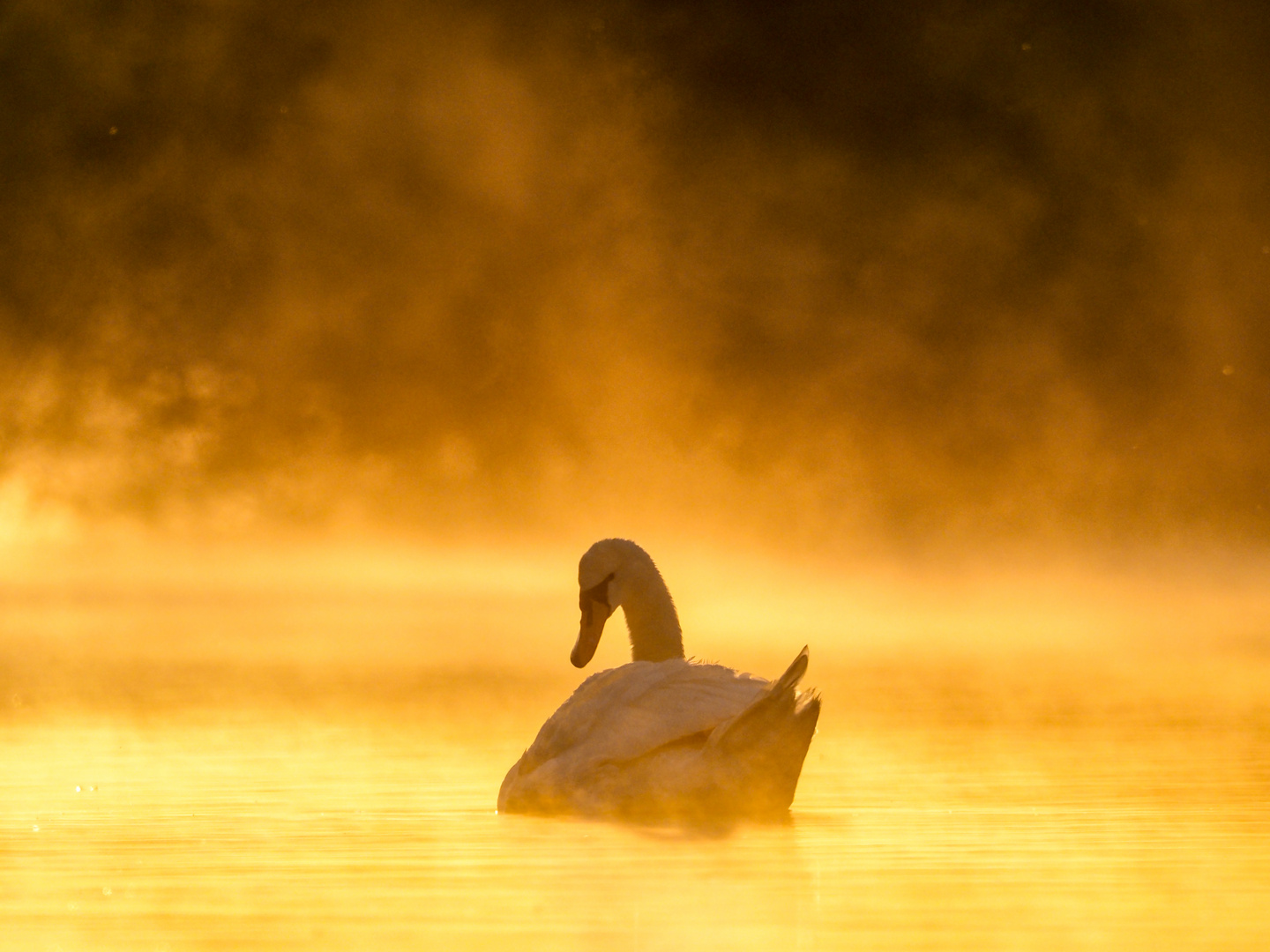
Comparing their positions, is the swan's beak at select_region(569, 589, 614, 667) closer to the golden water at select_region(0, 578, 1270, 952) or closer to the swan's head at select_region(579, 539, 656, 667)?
the swan's head at select_region(579, 539, 656, 667)

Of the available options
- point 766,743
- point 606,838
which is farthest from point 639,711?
point 606,838

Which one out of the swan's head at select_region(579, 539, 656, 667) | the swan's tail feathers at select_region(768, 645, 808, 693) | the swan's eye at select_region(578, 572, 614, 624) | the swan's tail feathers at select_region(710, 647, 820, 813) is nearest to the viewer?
the swan's tail feathers at select_region(768, 645, 808, 693)

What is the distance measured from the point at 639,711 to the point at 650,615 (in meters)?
1.84

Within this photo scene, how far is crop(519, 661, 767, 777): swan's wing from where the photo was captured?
8133 millimetres

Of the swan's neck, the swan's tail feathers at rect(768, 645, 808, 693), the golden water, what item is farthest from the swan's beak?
the swan's tail feathers at rect(768, 645, 808, 693)

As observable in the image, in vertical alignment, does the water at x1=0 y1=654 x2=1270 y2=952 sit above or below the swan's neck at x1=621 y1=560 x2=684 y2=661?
below

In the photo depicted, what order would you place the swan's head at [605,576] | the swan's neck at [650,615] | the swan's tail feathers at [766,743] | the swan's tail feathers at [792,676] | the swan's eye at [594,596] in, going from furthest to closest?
1. the swan's eye at [594,596]
2. the swan's head at [605,576]
3. the swan's neck at [650,615]
4. the swan's tail feathers at [766,743]
5. the swan's tail feathers at [792,676]

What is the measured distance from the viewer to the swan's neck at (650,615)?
1005 cm

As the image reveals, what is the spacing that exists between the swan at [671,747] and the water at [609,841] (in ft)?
0.72

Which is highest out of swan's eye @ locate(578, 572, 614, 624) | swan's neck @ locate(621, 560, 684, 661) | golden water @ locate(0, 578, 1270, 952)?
swan's eye @ locate(578, 572, 614, 624)

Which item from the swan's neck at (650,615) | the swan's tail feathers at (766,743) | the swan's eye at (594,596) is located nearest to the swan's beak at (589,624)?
the swan's eye at (594,596)

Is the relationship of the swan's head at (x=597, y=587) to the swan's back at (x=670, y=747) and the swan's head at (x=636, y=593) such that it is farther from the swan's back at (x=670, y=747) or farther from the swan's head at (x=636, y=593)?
the swan's back at (x=670, y=747)

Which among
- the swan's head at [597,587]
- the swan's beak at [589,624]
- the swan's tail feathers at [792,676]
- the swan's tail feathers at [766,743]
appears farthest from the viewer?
the swan's beak at [589,624]

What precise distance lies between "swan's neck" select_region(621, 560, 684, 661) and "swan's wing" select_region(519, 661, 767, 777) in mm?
1352
